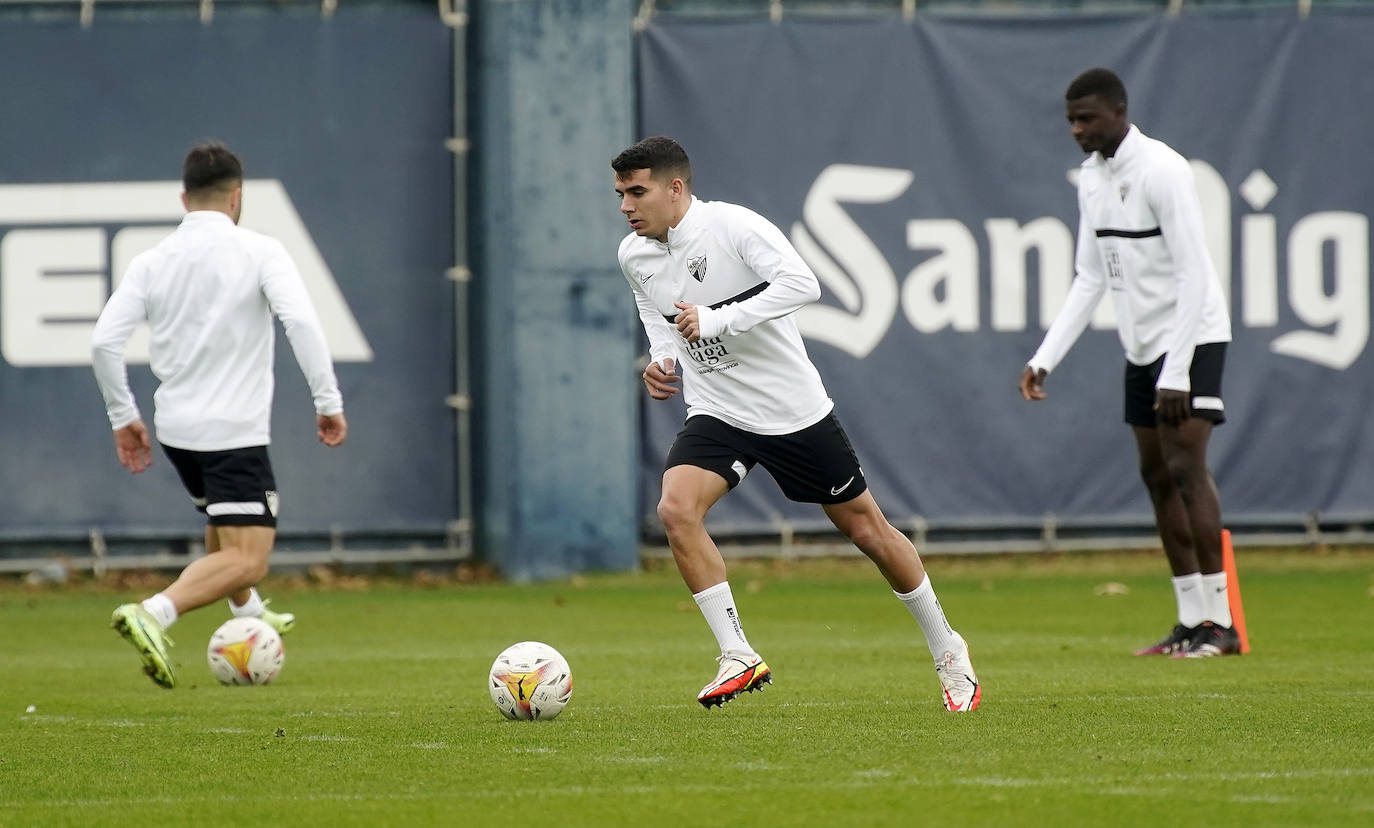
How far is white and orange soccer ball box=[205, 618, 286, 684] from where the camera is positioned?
8328 millimetres

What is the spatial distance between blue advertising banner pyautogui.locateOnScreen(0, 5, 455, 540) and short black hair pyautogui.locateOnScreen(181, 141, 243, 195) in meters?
6.06

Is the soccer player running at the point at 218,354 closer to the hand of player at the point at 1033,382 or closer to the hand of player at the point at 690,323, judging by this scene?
the hand of player at the point at 690,323

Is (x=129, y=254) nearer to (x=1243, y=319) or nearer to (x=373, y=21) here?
(x=373, y=21)

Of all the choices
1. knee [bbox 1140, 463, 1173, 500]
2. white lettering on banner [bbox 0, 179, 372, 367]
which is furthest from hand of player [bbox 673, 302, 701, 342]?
white lettering on banner [bbox 0, 179, 372, 367]

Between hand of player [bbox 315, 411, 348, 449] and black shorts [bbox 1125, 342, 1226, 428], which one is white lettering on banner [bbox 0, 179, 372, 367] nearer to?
hand of player [bbox 315, 411, 348, 449]

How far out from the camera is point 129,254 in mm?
14633

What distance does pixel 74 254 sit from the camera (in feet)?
47.9

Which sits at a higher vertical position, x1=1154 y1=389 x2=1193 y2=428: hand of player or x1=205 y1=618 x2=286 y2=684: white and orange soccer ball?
x1=1154 y1=389 x2=1193 y2=428: hand of player

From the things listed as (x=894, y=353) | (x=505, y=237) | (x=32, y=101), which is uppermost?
(x=32, y=101)

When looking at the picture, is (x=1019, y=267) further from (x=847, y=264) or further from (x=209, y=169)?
(x=209, y=169)

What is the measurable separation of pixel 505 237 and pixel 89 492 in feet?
12.4

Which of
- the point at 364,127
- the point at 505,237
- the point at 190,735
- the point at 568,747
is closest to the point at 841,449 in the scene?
the point at 568,747

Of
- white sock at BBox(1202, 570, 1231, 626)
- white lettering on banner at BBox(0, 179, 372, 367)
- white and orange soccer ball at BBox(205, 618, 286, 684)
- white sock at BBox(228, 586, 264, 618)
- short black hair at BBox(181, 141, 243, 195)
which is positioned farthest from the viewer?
white lettering on banner at BBox(0, 179, 372, 367)

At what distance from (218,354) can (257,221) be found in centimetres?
642
